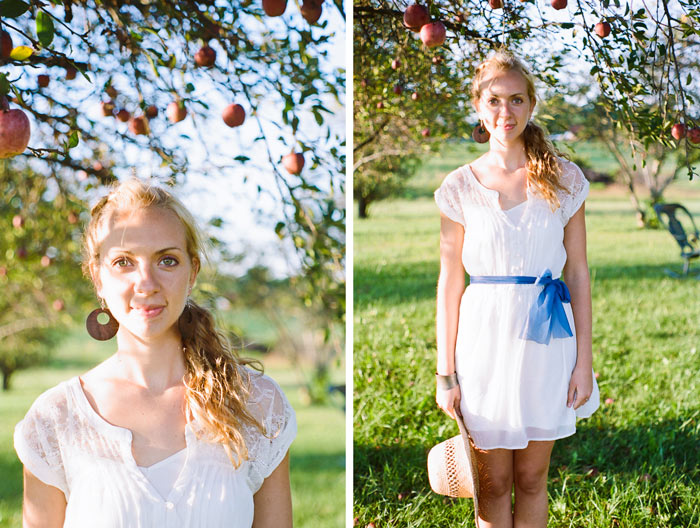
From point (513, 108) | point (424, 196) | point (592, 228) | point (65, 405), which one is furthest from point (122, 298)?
point (424, 196)

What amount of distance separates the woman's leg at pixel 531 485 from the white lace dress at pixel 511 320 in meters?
0.07

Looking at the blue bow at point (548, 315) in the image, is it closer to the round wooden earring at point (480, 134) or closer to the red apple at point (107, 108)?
the round wooden earring at point (480, 134)

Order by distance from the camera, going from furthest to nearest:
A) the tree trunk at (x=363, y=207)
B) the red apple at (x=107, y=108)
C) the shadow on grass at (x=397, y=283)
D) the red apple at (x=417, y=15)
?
1. the tree trunk at (x=363, y=207)
2. the shadow on grass at (x=397, y=283)
3. the red apple at (x=107, y=108)
4. the red apple at (x=417, y=15)

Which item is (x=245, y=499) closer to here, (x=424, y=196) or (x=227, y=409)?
(x=227, y=409)

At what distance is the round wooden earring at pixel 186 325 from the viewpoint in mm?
1316

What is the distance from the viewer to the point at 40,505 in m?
1.18

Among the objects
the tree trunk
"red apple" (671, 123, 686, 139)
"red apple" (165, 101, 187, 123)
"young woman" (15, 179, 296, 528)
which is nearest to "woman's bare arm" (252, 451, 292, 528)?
"young woman" (15, 179, 296, 528)

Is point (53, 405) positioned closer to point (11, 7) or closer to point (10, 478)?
point (11, 7)

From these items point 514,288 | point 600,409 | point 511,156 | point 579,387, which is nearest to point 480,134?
point 511,156

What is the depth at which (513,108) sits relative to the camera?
5.08 ft

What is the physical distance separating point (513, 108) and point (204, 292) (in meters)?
1.22

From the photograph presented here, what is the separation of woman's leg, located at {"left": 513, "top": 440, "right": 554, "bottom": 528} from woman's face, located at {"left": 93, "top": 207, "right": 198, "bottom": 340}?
0.93m

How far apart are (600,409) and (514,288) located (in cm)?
174

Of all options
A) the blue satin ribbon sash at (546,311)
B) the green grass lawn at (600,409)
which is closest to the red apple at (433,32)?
the blue satin ribbon sash at (546,311)
